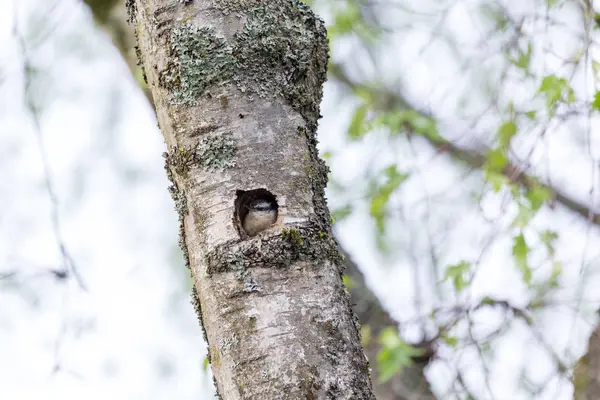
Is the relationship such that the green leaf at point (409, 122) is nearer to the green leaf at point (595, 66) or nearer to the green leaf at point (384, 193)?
the green leaf at point (384, 193)

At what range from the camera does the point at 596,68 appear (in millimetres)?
1780

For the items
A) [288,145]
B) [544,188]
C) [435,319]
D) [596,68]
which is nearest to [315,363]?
[288,145]

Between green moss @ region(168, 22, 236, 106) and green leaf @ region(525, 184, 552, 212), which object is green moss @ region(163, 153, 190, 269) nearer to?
green moss @ region(168, 22, 236, 106)

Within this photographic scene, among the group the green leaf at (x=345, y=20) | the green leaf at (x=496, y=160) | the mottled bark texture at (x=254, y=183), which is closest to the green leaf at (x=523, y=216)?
the green leaf at (x=496, y=160)

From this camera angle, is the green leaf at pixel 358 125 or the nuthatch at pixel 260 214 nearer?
the nuthatch at pixel 260 214

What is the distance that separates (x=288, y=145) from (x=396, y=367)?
1.48 m

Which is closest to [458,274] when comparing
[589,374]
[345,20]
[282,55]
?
[589,374]

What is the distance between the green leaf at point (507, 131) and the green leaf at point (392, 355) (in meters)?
0.74

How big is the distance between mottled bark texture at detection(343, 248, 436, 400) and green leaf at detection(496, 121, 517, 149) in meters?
0.65

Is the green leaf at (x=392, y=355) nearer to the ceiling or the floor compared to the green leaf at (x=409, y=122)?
nearer to the floor

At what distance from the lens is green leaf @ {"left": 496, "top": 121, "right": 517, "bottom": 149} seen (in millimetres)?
2240

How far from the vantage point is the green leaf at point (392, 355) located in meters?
2.17

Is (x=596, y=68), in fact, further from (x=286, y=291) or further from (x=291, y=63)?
(x=286, y=291)

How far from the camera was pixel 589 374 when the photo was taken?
214 cm
